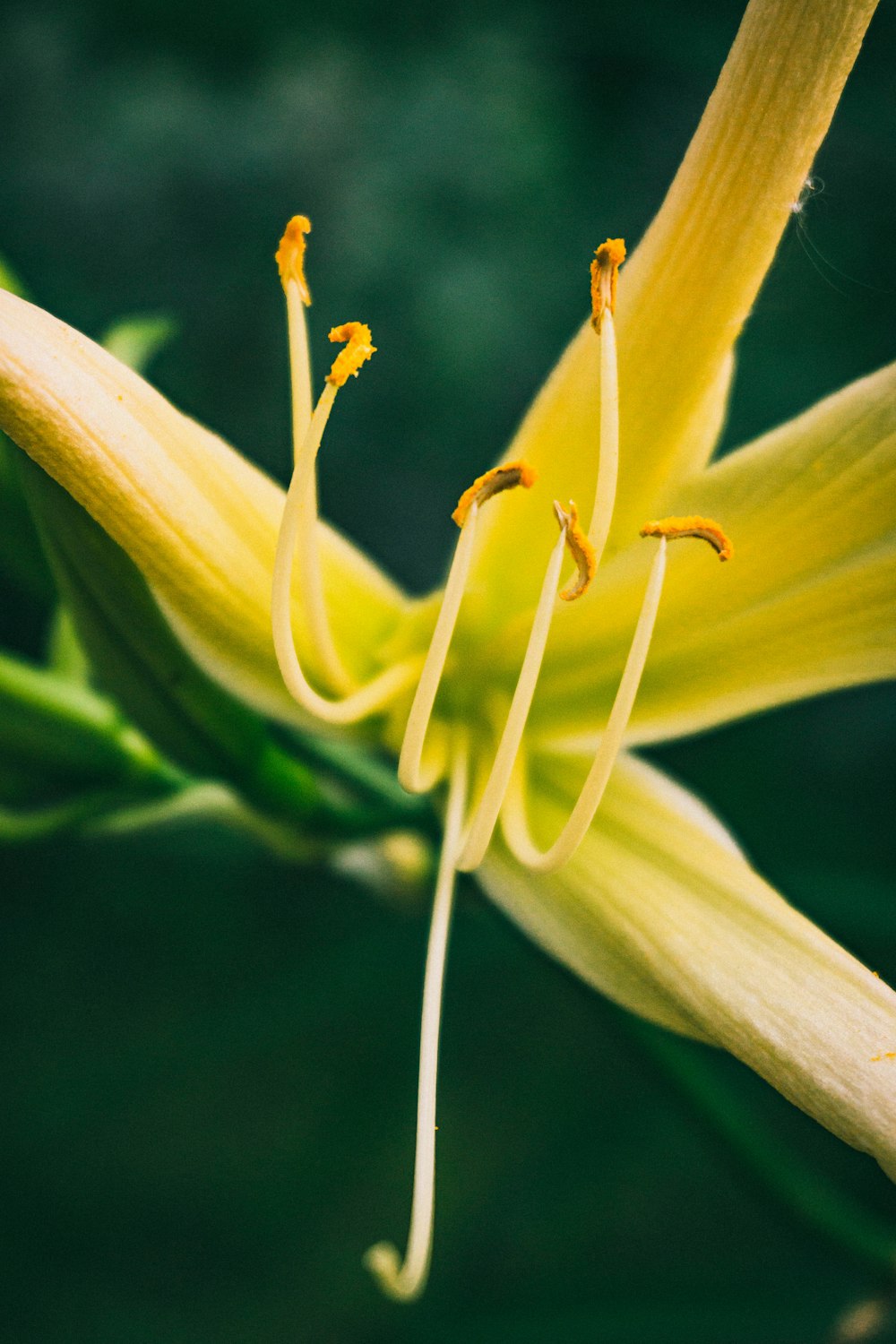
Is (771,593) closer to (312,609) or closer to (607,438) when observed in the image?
(607,438)

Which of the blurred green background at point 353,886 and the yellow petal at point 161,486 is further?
the blurred green background at point 353,886

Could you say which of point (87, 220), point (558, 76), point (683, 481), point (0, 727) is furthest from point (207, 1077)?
point (558, 76)

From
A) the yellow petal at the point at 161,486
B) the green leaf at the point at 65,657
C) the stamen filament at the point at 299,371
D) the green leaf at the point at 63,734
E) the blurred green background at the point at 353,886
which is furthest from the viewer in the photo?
the blurred green background at the point at 353,886

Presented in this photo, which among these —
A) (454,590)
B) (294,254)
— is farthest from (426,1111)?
(294,254)

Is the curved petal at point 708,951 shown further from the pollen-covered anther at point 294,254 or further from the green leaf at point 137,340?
the green leaf at point 137,340

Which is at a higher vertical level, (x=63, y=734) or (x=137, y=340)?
(x=137, y=340)

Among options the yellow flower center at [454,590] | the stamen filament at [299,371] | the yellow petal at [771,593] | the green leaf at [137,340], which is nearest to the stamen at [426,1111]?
the yellow flower center at [454,590]
